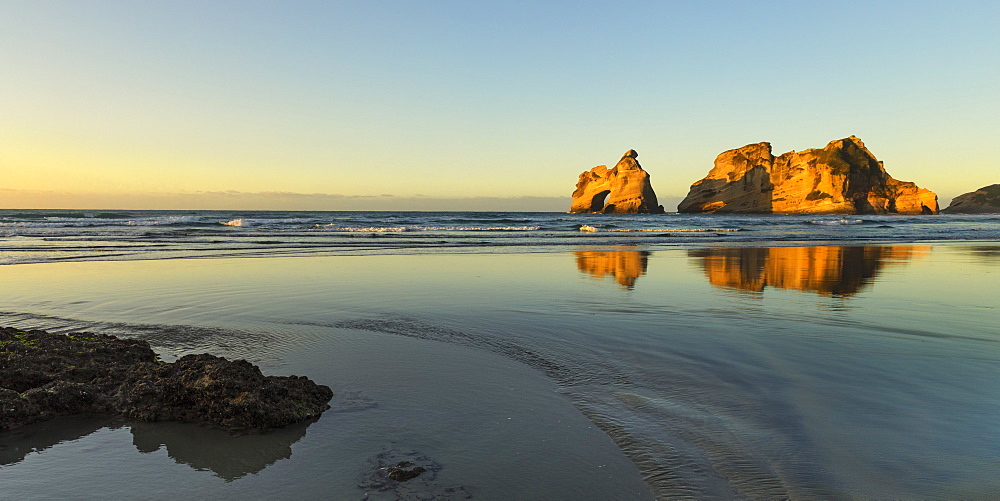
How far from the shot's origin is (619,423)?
383 centimetres

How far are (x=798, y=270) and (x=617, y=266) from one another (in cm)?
470

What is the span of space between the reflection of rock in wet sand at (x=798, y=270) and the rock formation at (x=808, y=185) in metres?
99.1

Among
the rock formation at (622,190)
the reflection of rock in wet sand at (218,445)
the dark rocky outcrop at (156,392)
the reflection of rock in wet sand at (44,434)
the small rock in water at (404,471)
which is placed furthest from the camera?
the rock formation at (622,190)

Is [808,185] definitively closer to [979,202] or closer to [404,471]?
[979,202]

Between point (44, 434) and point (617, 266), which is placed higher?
point (617, 266)

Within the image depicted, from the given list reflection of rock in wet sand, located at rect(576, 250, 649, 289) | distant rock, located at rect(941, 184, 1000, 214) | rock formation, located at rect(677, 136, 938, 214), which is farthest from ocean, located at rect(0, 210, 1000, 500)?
distant rock, located at rect(941, 184, 1000, 214)

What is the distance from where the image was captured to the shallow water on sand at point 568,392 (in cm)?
304

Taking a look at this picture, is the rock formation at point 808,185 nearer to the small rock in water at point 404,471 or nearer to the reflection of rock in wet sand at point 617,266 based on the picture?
the reflection of rock in wet sand at point 617,266

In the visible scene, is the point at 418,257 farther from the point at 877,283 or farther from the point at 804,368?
the point at 804,368

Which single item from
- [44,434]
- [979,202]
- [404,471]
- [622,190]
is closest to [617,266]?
[404,471]

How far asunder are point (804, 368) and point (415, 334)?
4.30 metres

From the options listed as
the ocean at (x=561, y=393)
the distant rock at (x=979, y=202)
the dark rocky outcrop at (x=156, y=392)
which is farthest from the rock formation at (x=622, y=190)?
the dark rocky outcrop at (x=156, y=392)

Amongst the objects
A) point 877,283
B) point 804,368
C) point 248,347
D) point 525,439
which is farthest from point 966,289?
point 248,347

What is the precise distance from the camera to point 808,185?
107875 mm
